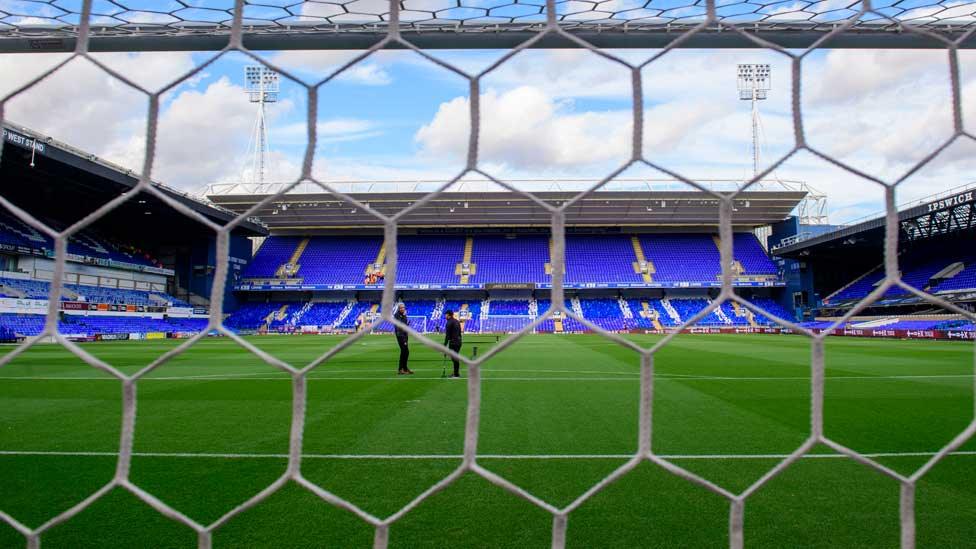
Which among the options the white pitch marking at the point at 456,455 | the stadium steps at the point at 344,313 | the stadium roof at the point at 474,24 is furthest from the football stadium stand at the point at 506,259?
the stadium roof at the point at 474,24

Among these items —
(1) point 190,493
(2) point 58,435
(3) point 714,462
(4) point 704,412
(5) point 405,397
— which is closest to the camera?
(1) point 190,493

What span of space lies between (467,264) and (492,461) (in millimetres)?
25593

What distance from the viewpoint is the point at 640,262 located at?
93.4ft

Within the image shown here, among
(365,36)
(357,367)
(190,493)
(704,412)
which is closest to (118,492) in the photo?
(190,493)

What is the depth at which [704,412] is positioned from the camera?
4.47m

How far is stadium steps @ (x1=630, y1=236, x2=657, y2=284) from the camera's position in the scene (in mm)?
27906

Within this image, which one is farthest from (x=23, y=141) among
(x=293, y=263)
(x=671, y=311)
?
(x=671, y=311)

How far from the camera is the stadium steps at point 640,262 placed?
27906 mm

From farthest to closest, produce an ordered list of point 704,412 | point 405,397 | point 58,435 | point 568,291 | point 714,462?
point 568,291
point 405,397
point 704,412
point 58,435
point 714,462

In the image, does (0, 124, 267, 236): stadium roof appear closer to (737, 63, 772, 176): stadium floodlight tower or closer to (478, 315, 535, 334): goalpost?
(737, 63, 772, 176): stadium floodlight tower

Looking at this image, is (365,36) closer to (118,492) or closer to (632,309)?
(118,492)

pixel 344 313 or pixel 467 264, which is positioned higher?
pixel 467 264

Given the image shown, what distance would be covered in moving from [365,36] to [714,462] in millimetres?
2557

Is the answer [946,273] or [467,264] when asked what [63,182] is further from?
[946,273]
